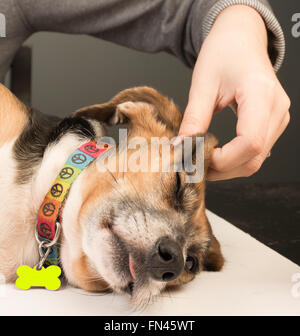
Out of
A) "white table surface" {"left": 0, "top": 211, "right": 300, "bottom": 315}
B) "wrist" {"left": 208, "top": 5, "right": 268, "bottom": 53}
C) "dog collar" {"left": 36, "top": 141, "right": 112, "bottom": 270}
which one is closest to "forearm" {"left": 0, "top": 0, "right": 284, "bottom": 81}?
"wrist" {"left": 208, "top": 5, "right": 268, "bottom": 53}

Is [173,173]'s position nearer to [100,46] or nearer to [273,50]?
[273,50]

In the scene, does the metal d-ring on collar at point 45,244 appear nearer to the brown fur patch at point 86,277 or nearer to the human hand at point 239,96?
the brown fur patch at point 86,277

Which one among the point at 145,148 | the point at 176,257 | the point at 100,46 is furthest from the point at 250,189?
the point at 176,257

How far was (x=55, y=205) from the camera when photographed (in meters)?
1.25

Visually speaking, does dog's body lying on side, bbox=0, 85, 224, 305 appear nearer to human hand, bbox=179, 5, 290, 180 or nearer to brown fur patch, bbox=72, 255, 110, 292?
brown fur patch, bbox=72, 255, 110, 292

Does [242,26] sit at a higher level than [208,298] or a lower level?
higher

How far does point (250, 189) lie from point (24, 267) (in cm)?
279

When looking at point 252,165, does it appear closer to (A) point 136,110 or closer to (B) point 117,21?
(A) point 136,110

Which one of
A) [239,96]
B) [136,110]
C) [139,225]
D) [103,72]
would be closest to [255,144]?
[239,96]

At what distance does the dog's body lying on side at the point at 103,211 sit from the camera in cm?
117

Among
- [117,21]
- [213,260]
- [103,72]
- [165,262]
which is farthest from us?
[103,72]

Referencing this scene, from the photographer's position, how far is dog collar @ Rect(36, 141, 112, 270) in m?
1.25

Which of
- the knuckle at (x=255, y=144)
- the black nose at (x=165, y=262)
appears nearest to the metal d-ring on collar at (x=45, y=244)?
the black nose at (x=165, y=262)

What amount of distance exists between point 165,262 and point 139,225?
0.13m
